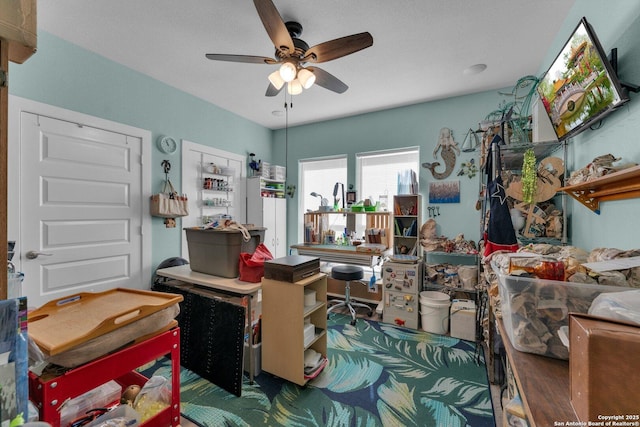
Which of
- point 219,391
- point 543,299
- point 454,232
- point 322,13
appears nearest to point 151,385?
point 219,391

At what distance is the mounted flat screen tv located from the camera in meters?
1.21

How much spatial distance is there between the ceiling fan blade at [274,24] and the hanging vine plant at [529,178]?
1.89m

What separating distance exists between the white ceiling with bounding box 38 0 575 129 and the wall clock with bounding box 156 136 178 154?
2.15 ft

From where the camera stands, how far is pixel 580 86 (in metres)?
1.41

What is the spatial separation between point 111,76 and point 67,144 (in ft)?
2.66

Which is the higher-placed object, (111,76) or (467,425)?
(111,76)

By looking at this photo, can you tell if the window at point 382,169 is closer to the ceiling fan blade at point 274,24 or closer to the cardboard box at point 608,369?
the ceiling fan blade at point 274,24

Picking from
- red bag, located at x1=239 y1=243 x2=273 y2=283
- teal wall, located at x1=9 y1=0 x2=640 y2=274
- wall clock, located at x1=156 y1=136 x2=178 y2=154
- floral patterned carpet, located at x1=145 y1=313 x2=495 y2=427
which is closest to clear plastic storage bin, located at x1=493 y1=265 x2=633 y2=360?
teal wall, located at x1=9 y1=0 x2=640 y2=274

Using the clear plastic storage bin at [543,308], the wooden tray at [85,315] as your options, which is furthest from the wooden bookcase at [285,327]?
the clear plastic storage bin at [543,308]

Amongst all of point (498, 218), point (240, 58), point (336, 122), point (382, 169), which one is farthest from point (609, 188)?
point (336, 122)

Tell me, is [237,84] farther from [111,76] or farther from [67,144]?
[67,144]

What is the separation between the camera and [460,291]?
3.02m

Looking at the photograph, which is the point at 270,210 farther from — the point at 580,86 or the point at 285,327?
the point at 580,86

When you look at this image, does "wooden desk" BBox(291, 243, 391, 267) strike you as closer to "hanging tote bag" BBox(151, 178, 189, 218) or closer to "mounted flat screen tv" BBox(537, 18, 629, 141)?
"hanging tote bag" BBox(151, 178, 189, 218)
